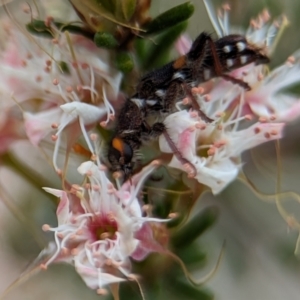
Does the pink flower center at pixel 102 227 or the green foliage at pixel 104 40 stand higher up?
the green foliage at pixel 104 40

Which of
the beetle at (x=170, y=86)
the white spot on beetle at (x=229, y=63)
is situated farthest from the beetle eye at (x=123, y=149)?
the white spot on beetle at (x=229, y=63)

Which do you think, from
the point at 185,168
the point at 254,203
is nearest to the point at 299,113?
the point at 185,168

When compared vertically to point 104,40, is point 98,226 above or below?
below

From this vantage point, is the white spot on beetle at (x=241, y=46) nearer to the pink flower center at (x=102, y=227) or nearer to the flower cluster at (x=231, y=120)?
the flower cluster at (x=231, y=120)

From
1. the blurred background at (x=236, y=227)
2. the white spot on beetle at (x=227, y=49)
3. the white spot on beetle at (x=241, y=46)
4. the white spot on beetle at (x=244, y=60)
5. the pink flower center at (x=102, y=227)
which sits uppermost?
the white spot on beetle at (x=227, y=49)

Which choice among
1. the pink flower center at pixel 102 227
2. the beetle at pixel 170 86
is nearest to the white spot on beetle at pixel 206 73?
the beetle at pixel 170 86

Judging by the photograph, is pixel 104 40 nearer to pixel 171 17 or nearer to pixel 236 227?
pixel 171 17

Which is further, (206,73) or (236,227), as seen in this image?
(236,227)

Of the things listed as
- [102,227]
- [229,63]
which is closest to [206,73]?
[229,63]

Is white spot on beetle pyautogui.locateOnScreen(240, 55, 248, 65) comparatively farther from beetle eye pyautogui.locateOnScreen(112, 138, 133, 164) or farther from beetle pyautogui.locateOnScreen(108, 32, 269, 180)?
beetle eye pyautogui.locateOnScreen(112, 138, 133, 164)
